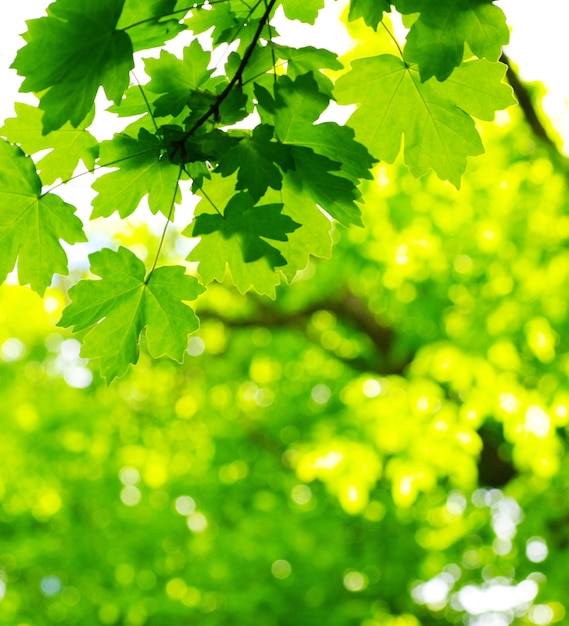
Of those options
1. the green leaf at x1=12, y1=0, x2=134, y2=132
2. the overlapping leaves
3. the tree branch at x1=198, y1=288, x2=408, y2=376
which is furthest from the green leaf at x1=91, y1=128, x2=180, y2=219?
the tree branch at x1=198, y1=288, x2=408, y2=376

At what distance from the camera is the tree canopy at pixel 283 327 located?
1251 millimetres

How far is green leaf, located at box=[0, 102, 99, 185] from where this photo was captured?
1344 mm

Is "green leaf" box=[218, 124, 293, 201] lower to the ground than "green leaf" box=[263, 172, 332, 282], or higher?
higher

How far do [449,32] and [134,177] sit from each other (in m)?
0.61

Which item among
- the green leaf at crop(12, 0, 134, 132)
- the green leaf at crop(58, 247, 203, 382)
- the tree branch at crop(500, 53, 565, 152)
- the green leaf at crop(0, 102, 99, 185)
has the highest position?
the green leaf at crop(12, 0, 134, 132)

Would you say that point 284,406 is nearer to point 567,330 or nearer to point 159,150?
point 567,330

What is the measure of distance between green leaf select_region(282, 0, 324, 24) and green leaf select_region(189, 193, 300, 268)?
40cm

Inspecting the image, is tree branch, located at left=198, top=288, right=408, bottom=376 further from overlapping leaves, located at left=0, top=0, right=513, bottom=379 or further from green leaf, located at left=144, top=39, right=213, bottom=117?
green leaf, located at left=144, top=39, right=213, bottom=117

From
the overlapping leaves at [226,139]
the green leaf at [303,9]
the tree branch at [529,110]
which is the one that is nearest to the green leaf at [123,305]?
the overlapping leaves at [226,139]

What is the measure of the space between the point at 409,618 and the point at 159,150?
6145 mm

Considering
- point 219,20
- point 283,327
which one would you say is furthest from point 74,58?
point 283,327

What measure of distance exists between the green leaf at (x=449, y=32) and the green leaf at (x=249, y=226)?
0.35 metres

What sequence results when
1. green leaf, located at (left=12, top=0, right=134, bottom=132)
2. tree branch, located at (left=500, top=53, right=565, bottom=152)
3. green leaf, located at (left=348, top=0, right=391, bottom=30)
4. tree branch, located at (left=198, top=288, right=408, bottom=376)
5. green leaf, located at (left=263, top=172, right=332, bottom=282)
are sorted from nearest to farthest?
green leaf, located at (left=12, top=0, right=134, bottom=132)
green leaf, located at (left=348, top=0, right=391, bottom=30)
green leaf, located at (left=263, top=172, right=332, bottom=282)
tree branch, located at (left=500, top=53, right=565, bottom=152)
tree branch, located at (left=198, top=288, right=408, bottom=376)

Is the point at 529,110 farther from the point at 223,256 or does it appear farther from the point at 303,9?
the point at 223,256
